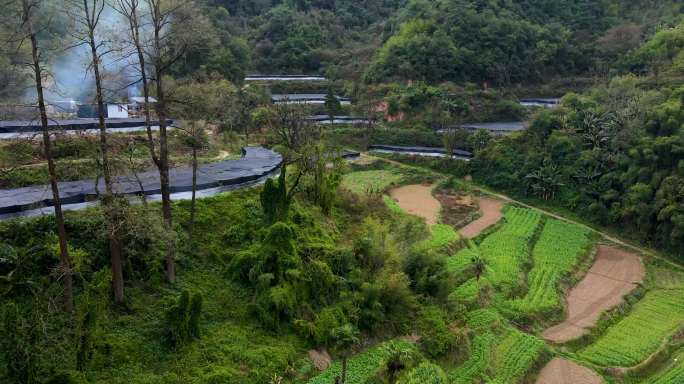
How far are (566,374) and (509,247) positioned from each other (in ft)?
30.0

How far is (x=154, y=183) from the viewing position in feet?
59.7

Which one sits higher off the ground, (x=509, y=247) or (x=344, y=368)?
(x=344, y=368)

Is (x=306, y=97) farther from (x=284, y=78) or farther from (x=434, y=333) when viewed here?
(x=434, y=333)

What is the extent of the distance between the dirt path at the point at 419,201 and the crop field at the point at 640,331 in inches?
393

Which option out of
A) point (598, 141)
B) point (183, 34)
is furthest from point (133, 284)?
point (598, 141)

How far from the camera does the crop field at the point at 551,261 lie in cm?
2042

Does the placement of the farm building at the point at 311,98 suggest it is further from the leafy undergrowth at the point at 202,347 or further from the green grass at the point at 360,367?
the green grass at the point at 360,367

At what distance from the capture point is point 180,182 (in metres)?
18.5

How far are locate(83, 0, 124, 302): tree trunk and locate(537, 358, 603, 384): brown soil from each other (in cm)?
1272

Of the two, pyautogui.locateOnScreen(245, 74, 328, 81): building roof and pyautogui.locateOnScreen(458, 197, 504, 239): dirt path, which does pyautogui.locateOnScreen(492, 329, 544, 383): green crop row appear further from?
pyautogui.locateOnScreen(245, 74, 328, 81): building roof

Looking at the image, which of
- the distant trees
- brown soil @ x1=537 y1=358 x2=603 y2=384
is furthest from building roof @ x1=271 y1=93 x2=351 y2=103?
brown soil @ x1=537 y1=358 x2=603 y2=384

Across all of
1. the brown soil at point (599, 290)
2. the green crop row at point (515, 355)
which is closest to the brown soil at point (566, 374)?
the green crop row at point (515, 355)

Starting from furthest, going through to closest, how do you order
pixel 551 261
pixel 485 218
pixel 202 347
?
pixel 485 218, pixel 551 261, pixel 202 347

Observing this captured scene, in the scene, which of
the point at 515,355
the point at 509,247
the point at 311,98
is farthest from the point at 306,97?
the point at 515,355
